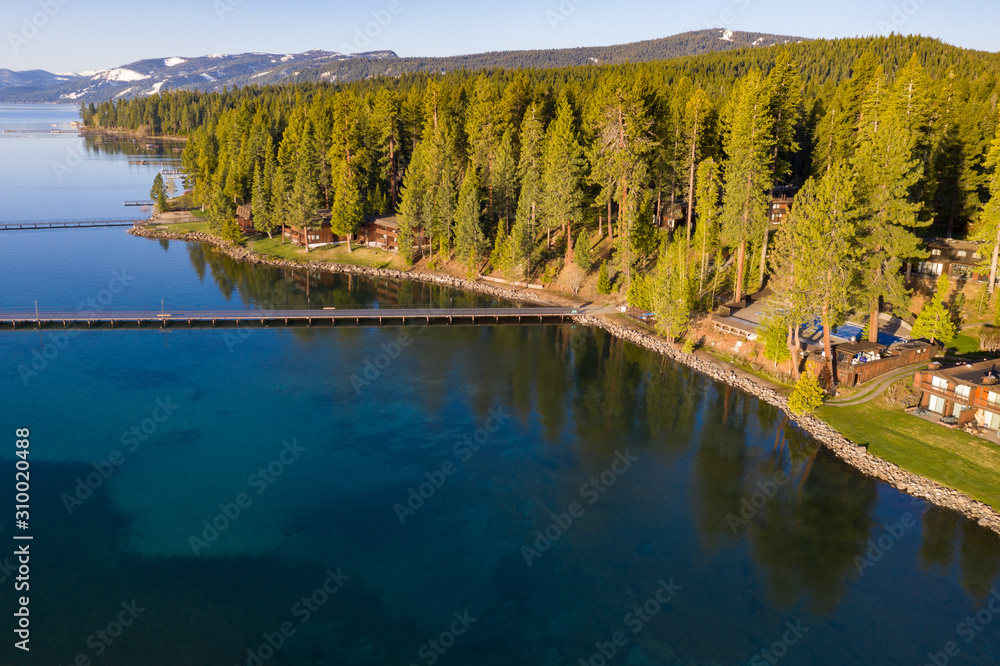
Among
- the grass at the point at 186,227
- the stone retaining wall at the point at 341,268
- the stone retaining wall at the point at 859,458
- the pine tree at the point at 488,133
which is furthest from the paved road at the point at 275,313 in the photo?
the grass at the point at 186,227

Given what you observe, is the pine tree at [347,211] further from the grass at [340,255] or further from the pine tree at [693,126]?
the pine tree at [693,126]

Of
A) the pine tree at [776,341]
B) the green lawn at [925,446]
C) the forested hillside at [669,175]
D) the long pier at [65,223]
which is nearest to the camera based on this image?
the green lawn at [925,446]

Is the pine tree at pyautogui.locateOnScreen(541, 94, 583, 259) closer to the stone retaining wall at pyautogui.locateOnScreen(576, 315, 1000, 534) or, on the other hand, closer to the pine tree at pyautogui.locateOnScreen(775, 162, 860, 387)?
the stone retaining wall at pyautogui.locateOnScreen(576, 315, 1000, 534)

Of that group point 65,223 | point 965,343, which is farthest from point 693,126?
point 65,223

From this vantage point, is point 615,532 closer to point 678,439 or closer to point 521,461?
point 521,461

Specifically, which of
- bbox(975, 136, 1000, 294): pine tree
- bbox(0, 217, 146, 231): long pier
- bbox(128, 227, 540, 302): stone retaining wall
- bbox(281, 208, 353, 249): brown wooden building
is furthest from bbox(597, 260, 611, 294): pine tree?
bbox(0, 217, 146, 231): long pier
